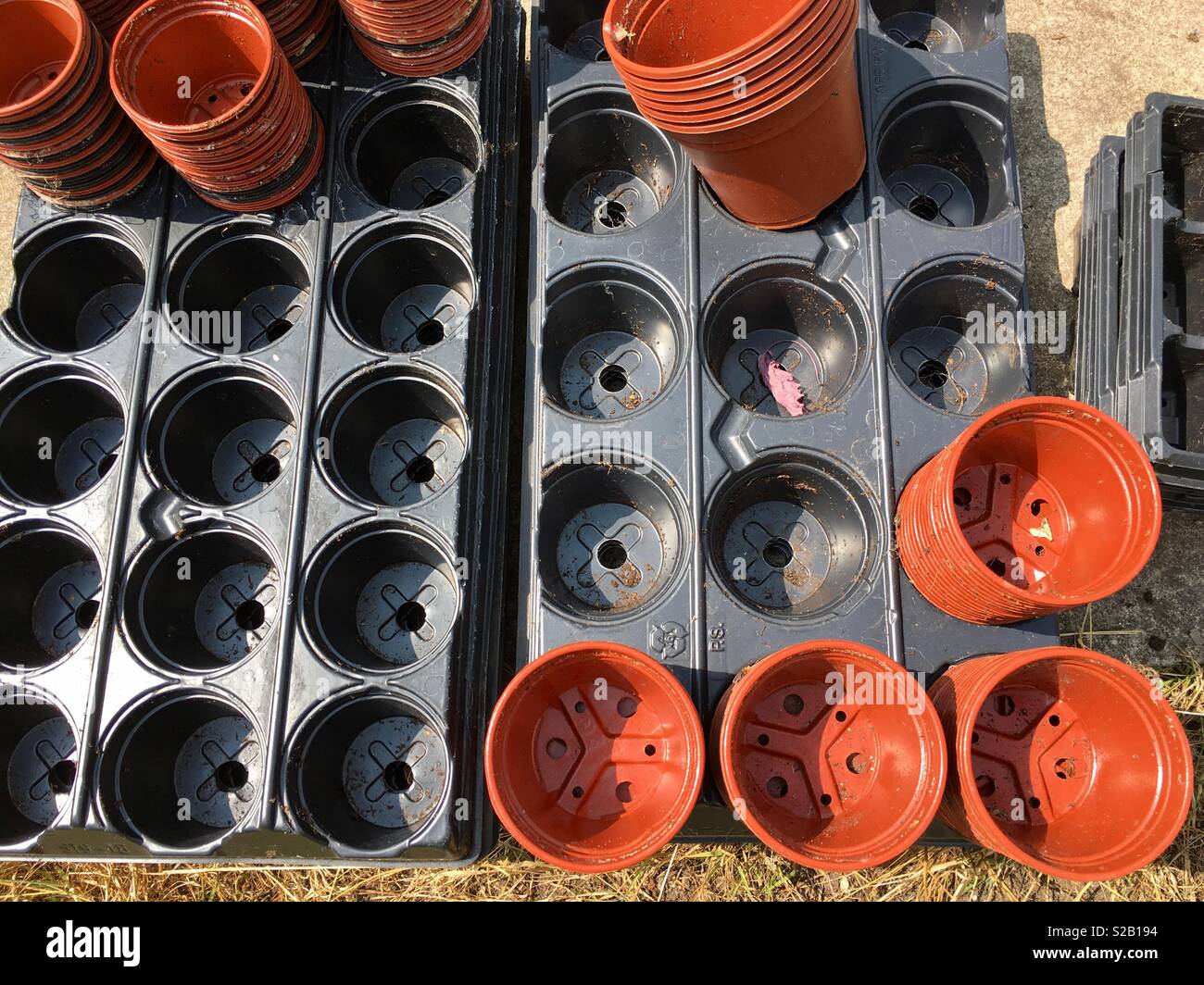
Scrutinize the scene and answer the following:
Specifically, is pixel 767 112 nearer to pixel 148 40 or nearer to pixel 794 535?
pixel 794 535

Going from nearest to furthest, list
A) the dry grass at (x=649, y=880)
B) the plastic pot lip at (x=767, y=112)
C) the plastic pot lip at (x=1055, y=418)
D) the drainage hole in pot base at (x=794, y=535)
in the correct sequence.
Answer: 1. the plastic pot lip at (x=1055, y=418)
2. the plastic pot lip at (x=767, y=112)
3. the drainage hole in pot base at (x=794, y=535)
4. the dry grass at (x=649, y=880)

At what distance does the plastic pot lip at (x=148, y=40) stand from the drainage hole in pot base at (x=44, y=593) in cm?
191

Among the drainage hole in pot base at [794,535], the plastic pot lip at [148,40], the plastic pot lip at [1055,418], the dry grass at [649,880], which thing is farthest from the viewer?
the dry grass at [649,880]

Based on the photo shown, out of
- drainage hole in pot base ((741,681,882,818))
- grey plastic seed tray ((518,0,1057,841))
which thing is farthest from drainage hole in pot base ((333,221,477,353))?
drainage hole in pot base ((741,681,882,818))

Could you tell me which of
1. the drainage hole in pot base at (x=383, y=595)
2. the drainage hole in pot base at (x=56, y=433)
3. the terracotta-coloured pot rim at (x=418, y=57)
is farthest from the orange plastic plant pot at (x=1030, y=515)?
the drainage hole in pot base at (x=56, y=433)

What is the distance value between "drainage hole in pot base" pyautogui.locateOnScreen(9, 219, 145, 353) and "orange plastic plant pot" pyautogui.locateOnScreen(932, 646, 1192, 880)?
4191mm

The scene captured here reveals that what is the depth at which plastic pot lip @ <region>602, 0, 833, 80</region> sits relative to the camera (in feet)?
8.87

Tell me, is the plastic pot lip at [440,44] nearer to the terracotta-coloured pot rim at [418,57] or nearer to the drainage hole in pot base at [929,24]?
the terracotta-coloured pot rim at [418,57]

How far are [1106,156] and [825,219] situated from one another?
5.84ft

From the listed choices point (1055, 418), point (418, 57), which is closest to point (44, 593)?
point (418, 57)

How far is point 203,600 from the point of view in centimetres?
382

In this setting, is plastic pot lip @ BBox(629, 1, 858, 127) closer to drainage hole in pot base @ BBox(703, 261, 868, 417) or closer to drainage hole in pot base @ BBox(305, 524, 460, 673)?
drainage hole in pot base @ BBox(703, 261, 868, 417)

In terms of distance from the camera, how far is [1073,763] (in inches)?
120

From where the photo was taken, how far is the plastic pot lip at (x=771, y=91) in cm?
283
